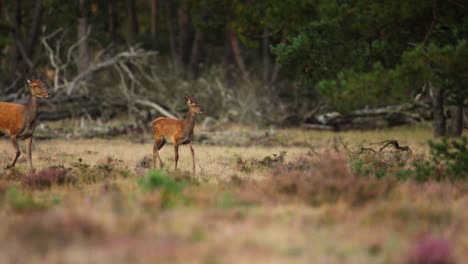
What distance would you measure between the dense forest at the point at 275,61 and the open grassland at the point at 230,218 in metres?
1.80

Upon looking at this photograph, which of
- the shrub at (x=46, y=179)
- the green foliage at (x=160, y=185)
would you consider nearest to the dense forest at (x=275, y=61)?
the green foliage at (x=160, y=185)

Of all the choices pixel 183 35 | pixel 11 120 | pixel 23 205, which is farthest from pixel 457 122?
pixel 183 35

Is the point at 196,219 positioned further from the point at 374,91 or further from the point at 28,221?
the point at 374,91

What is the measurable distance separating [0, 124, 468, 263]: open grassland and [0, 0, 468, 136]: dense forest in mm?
1798

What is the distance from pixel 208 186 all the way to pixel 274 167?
371 cm

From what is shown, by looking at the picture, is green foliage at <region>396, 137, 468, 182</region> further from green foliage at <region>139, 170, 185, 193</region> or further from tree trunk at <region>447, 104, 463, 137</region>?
tree trunk at <region>447, 104, 463, 137</region>

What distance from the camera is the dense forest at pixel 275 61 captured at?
12.4 m

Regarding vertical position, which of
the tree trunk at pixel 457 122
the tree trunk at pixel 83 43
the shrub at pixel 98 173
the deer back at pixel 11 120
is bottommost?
the shrub at pixel 98 173

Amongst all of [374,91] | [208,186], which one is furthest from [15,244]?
[374,91]

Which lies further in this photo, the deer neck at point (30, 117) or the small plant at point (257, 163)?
the small plant at point (257, 163)

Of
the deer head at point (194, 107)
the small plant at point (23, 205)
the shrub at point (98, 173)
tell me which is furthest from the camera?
the deer head at point (194, 107)

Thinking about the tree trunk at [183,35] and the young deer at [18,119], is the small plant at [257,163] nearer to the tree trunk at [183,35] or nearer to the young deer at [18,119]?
the young deer at [18,119]

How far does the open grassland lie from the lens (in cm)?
732

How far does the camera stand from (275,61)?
72.9ft
